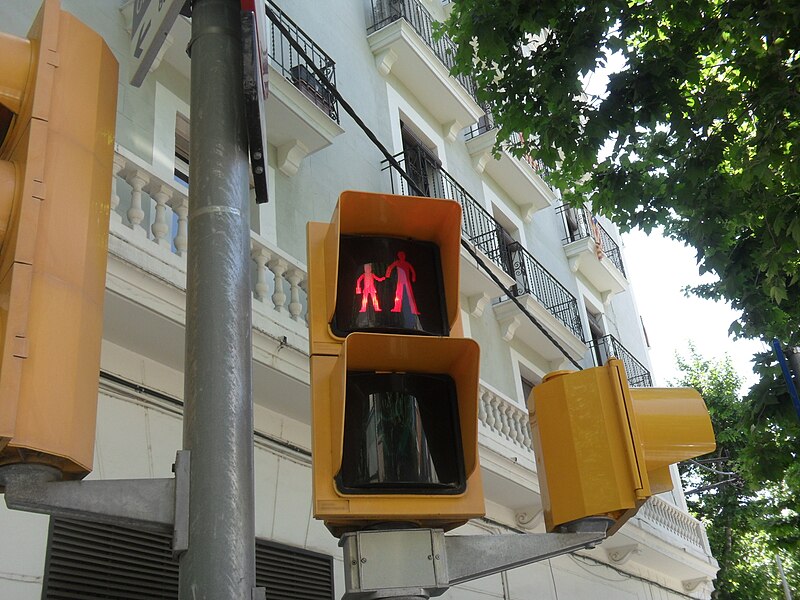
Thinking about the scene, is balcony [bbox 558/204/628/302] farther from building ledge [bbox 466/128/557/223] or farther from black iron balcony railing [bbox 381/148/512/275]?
black iron balcony railing [bbox 381/148/512/275]

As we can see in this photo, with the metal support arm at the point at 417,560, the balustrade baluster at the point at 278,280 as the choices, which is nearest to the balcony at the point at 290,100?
the balustrade baluster at the point at 278,280

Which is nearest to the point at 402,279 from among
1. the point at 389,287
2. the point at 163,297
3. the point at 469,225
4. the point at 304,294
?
the point at 389,287

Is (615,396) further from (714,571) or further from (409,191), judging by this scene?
(714,571)

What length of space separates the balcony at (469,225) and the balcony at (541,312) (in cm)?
57

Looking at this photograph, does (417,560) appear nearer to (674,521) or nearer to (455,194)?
(455,194)

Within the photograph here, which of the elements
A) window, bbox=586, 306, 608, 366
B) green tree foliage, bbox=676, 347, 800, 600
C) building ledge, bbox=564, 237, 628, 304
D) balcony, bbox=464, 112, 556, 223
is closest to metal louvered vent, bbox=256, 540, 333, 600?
balcony, bbox=464, 112, 556, 223

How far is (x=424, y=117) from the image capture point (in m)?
15.2

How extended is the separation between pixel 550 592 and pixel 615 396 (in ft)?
35.0

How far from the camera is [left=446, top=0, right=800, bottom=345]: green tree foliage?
6445 mm

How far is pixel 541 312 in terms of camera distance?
15.9m

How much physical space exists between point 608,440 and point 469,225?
40.3 ft

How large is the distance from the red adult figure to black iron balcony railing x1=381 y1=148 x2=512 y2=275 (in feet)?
33.9

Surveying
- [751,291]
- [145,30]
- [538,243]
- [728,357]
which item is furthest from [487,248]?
[728,357]

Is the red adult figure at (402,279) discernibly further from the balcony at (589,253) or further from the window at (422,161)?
the balcony at (589,253)
